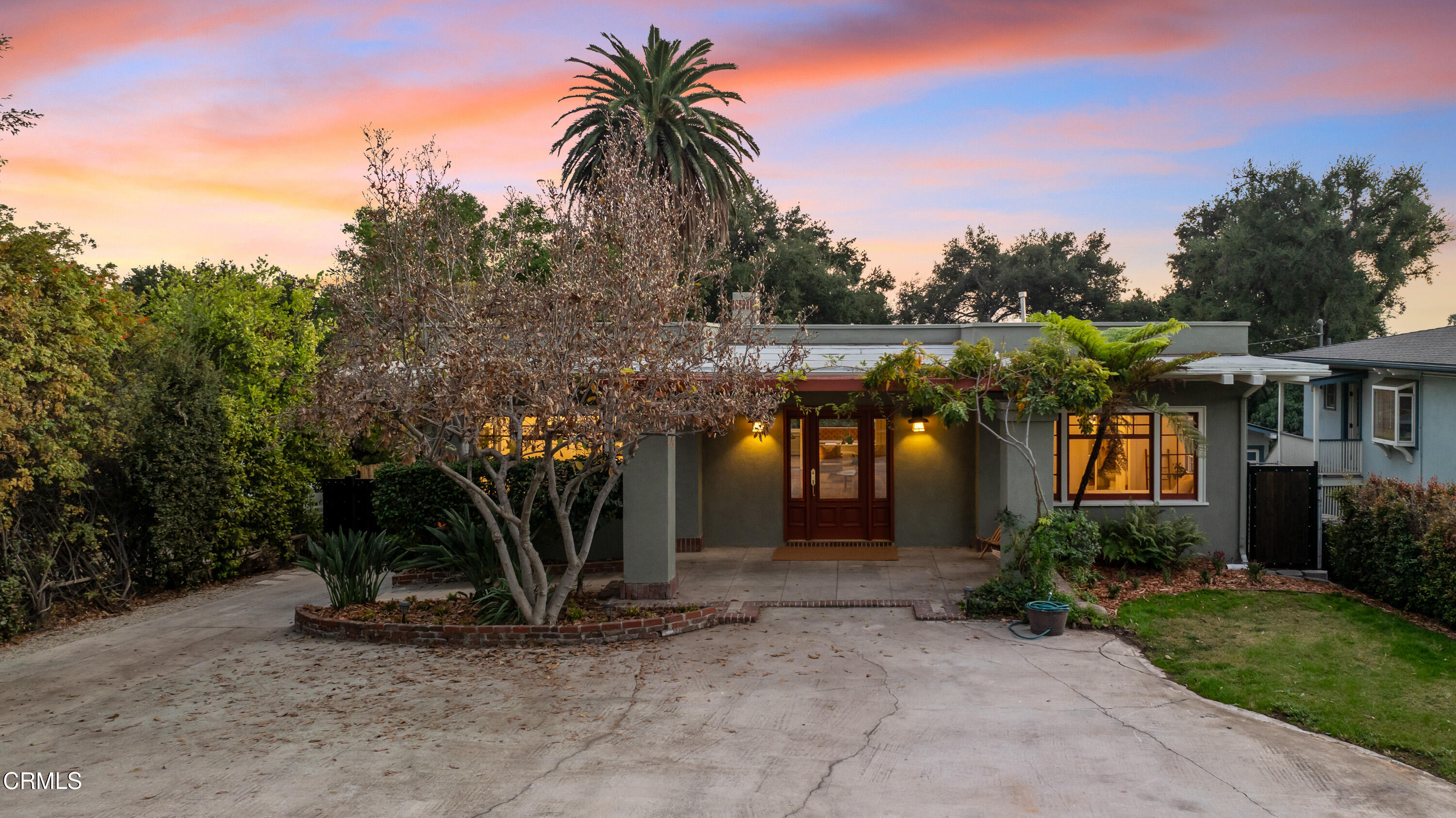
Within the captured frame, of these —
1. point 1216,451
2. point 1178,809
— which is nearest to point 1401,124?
point 1216,451

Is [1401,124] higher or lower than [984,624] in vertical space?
higher

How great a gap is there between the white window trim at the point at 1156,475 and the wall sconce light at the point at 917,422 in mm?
1815

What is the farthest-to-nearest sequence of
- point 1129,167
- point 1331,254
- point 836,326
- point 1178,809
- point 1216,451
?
point 1331,254
point 1129,167
point 836,326
point 1216,451
point 1178,809

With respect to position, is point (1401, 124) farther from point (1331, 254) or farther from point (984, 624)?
point (984, 624)

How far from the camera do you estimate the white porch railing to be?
1772cm

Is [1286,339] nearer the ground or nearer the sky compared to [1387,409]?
nearer the sky

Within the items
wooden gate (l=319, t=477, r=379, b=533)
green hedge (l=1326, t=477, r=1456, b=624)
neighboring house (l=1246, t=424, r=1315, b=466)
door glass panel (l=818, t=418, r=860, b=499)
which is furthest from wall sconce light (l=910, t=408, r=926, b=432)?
neighboring house (l=1246, t=424, r=1315, b=466)

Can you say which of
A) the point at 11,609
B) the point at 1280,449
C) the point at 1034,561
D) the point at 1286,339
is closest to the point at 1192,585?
the point at 1034,561

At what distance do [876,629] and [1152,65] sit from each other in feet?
37.6

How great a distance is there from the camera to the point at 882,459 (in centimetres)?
1248

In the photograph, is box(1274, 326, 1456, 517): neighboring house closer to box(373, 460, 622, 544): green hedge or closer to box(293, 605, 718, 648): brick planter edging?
box(293, 605, 718, 648): brick planter edging

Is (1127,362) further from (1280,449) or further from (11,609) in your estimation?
(1280,449)

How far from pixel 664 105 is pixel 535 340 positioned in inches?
553

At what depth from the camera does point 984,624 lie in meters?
8.37
